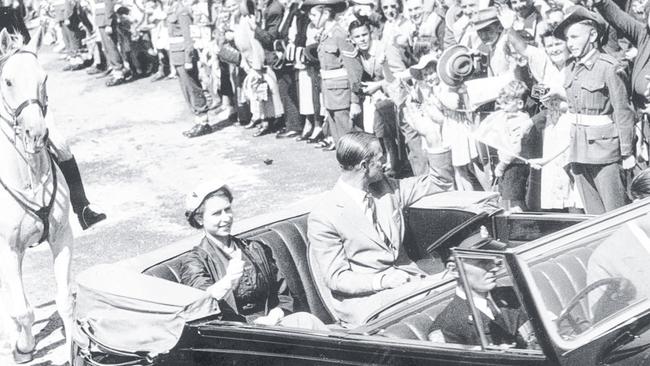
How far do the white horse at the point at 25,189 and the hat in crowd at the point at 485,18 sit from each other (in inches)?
148

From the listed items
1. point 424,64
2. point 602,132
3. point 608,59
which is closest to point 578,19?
point 608,59

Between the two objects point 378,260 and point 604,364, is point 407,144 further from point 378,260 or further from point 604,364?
point 604,364

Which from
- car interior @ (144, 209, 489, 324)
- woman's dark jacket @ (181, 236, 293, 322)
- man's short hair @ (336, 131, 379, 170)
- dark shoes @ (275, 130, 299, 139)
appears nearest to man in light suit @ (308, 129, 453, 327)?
man's short hair @ (336, 131, 379, 170)

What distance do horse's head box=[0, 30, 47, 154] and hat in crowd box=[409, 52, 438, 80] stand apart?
11.7 ft

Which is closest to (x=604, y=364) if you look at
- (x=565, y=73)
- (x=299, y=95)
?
(x=565, y=73)

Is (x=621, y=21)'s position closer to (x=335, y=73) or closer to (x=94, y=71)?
(x=335, y=73)

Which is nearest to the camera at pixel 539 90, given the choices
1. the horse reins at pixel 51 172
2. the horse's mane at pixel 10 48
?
the horse reins at pixel 51 172

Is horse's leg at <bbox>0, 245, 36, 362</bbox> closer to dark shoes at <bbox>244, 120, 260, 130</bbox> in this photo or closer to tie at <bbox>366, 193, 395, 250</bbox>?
tie at <bbox>366, 193, 395, 250</bbox>

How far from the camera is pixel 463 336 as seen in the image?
14.0ft

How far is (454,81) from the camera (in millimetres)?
8500

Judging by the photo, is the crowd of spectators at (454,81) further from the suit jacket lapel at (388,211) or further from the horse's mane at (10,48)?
the suit jacket lapel at (388,211)

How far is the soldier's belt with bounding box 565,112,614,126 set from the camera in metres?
7.30

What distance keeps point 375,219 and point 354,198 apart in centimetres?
19

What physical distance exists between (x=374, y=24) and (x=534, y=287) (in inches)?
285
